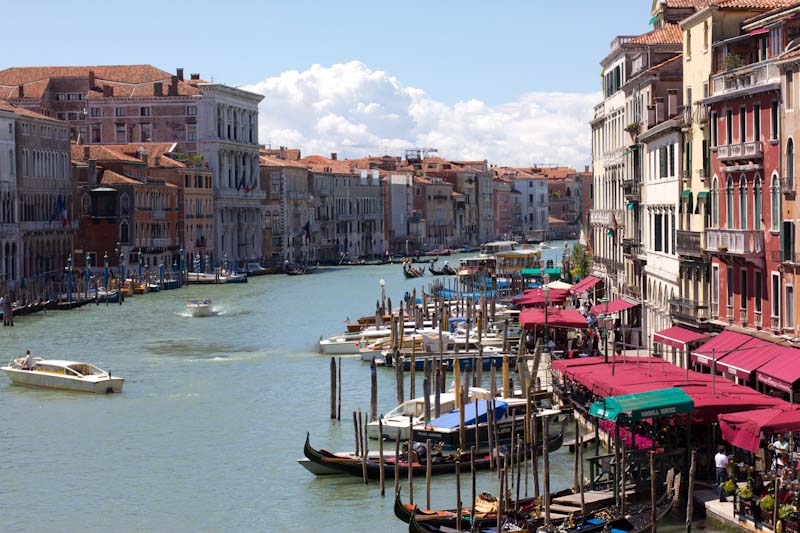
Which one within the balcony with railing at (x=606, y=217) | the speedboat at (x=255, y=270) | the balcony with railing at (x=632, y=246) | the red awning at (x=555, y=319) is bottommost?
the speedboat at (x=255, y=270)

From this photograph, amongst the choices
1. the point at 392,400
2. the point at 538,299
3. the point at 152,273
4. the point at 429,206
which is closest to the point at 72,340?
the point at 538,299

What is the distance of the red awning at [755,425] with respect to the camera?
1425cm

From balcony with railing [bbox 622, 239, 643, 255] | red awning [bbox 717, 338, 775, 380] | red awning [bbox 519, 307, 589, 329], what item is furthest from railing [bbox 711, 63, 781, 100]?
red awning [bbox 519, 307, 589, 329]

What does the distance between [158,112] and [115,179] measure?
12.7 metres

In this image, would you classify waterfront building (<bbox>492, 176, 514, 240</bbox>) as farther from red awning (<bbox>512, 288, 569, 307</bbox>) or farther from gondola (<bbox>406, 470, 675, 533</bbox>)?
gondola (<bbox>406, 470, 675, 533</bbox>)

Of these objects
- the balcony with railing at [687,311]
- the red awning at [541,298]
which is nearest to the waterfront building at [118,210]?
the red awning at [541,298]

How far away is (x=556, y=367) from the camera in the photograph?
20.9m

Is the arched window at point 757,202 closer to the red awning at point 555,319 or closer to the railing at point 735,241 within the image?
the railing at point 735,241

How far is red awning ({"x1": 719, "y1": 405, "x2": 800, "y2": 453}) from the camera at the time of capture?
1425 cm

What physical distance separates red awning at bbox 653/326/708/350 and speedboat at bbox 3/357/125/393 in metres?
9.46

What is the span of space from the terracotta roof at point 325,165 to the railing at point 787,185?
2672 inches

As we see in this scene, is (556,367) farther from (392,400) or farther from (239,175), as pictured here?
(239,175)

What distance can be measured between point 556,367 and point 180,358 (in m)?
12.9

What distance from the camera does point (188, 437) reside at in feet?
71.6
